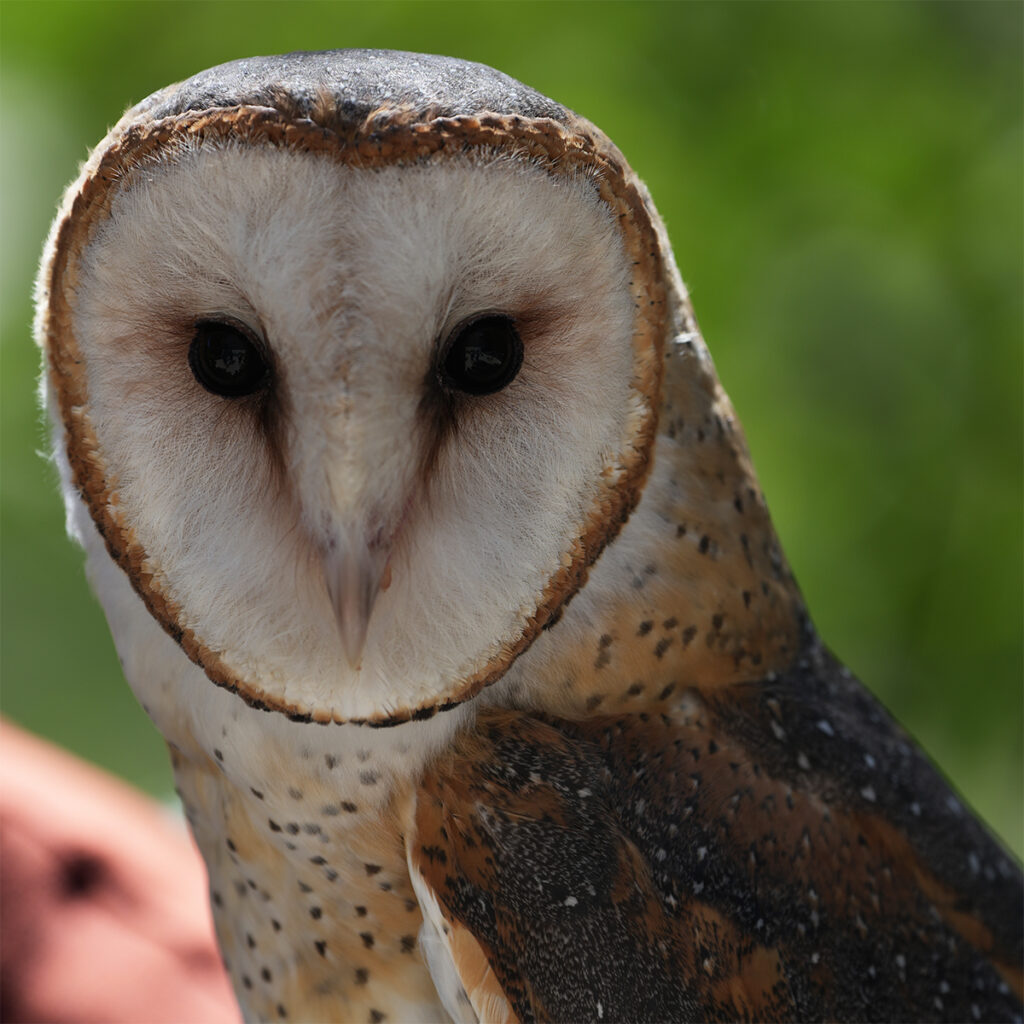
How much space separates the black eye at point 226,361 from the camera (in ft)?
2.00

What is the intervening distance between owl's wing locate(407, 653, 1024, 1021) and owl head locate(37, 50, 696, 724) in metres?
0.09

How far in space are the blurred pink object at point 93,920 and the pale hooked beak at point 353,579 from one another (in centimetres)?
63

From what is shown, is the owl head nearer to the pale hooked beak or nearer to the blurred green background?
the pale hooked beak

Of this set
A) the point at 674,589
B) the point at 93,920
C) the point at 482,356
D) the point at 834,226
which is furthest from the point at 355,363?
the point at 834,226

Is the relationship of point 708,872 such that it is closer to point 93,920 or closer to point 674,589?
point 674,589

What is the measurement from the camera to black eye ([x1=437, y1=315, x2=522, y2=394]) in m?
0.61

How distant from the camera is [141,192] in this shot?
62 centimetres

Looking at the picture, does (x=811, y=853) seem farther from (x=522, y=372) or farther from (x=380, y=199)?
(x=380, y=199)

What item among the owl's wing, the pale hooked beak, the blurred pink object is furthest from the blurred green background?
the pale hooked beak

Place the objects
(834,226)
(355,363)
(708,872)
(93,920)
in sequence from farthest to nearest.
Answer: (834,226) → (93,920) → (708,872) → (355,363)

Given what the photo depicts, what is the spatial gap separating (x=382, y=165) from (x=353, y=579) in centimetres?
21

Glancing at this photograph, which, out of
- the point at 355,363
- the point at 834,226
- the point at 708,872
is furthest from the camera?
the point at 834,226

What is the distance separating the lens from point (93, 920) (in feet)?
3.76

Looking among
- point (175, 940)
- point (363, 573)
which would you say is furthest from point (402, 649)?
point (175, 940)
